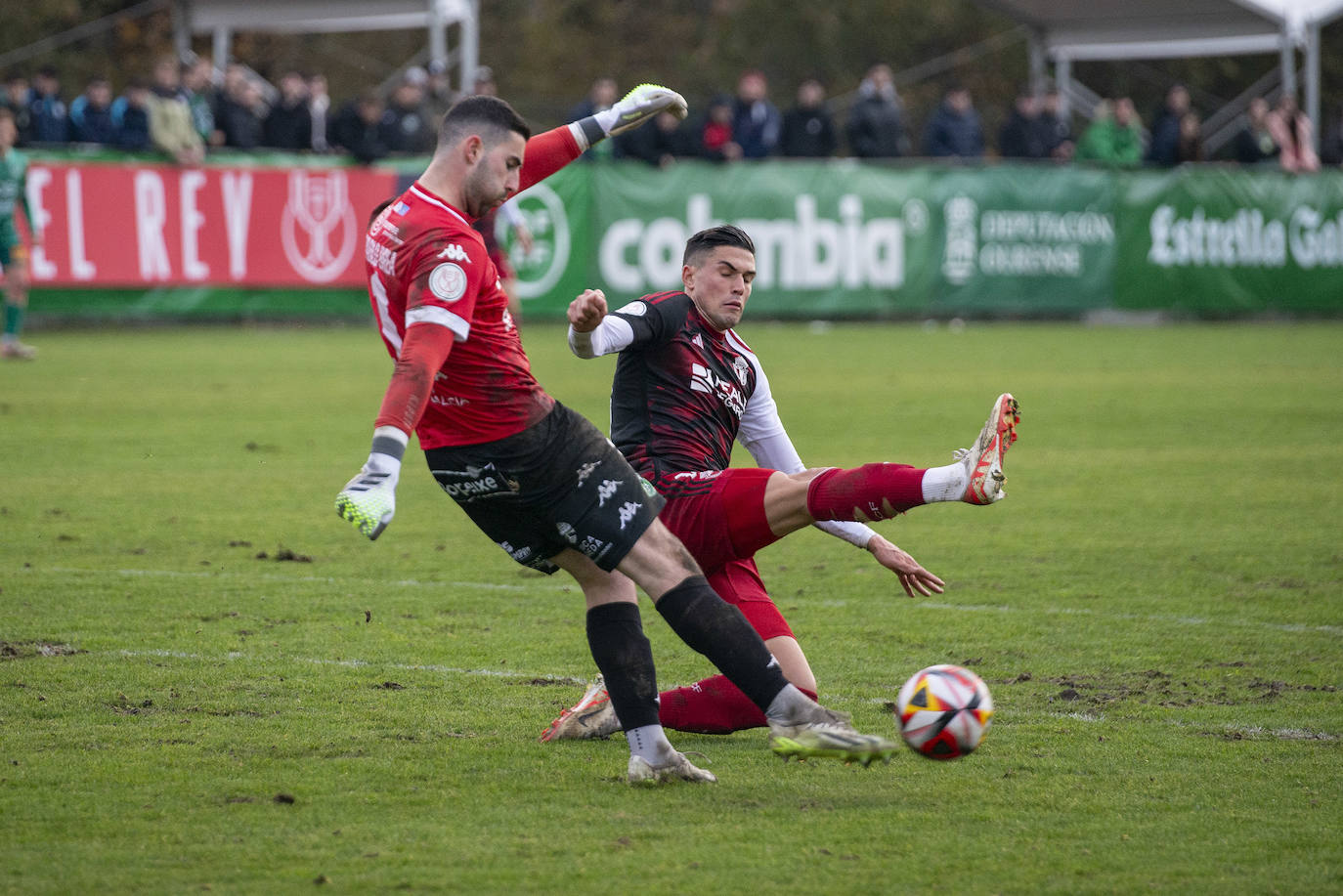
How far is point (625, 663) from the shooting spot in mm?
4637

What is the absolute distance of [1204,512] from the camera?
9.59 metres

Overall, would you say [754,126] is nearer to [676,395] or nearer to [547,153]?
[676,395]

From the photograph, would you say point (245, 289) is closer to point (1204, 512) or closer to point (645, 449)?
point (1204, 512)

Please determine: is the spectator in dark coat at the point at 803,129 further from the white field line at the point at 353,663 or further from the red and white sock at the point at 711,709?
the red and white sock at the point at 711,709

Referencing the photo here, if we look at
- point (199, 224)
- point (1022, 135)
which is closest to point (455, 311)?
point (199, 224)

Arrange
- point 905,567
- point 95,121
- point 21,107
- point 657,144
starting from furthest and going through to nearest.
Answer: point 657,144 → point 95,121 → point 21,107 → point 905,567

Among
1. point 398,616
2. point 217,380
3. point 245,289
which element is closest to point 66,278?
point 245,289

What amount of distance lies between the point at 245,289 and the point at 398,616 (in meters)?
15.7

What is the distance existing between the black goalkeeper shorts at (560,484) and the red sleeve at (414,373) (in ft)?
1.10

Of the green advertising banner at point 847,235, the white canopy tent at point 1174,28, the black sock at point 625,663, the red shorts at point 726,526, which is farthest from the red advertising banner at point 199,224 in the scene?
the black sock at point 625,663

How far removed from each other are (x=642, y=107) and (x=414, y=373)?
1.64 meters

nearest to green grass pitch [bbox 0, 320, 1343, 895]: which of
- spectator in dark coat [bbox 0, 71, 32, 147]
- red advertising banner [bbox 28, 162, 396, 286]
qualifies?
red advertising banner [bbox 28, 162, 396, 286]

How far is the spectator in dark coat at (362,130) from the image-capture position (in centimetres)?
2220

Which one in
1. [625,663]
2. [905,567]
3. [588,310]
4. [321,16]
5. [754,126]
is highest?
[321,16]
